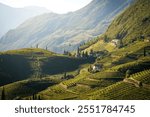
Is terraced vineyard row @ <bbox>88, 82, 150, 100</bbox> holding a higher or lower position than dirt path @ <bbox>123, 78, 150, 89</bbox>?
lower

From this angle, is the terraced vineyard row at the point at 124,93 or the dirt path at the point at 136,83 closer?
the terraced vineyard row at the point at 124,93

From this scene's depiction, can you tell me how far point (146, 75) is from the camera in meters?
175

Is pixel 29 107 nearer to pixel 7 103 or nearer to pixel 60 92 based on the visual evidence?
pixel 7 103

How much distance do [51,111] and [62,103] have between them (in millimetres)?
3133

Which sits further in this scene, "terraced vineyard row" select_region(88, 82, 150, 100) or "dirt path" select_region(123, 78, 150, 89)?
"dirt path" select_region(123, 78, 150, 89)

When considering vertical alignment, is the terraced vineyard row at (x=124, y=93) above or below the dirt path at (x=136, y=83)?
below

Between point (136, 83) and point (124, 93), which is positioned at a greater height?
point (136, 83)

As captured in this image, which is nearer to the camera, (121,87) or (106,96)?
(106,96)

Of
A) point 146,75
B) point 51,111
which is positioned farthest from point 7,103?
point 146,75

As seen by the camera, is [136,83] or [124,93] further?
[136,83]

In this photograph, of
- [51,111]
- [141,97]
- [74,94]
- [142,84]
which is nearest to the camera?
[51,111]

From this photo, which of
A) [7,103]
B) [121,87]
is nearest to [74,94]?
[121,87]

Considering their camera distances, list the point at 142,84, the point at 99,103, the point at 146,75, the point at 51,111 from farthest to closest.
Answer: the point at 146,75 < the point at 142,84 < the point at 99,103 < the point at 51,111

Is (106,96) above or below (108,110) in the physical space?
below
